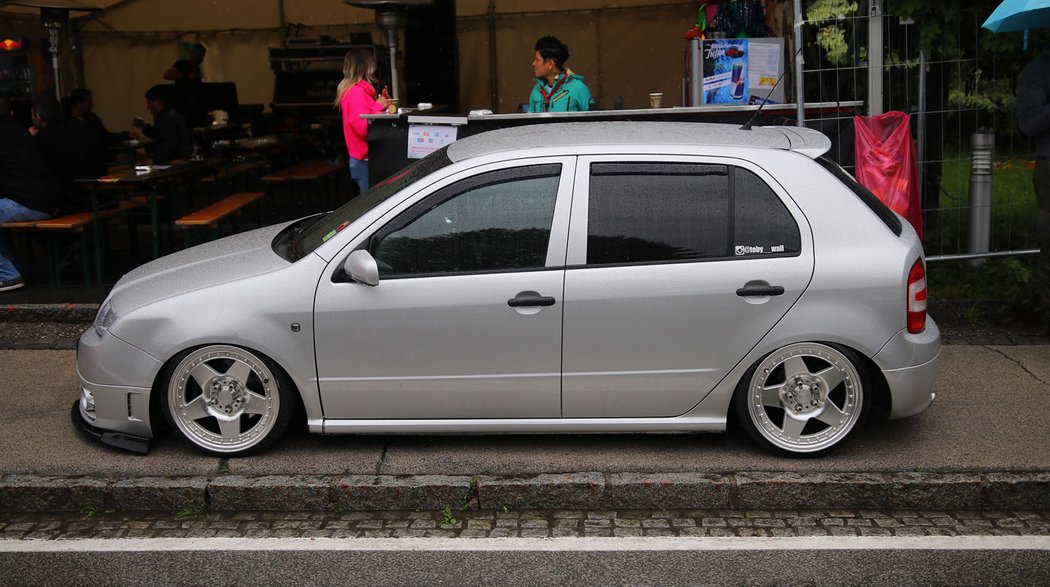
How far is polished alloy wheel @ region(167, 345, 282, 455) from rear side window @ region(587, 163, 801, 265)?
5.63 ft

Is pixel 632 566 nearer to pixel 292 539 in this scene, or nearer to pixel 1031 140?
pixel 292 539

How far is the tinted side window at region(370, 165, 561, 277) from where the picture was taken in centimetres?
531

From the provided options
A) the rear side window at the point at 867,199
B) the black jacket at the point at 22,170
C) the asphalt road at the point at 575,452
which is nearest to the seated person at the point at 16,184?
the black jacket at the point at 22,170

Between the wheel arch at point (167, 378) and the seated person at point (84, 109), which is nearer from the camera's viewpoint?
the wheel arch at point (167, 378)

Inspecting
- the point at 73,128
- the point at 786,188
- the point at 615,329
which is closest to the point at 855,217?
the point at 786,188

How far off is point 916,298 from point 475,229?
2.14 meters

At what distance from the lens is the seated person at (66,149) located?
9766 mm

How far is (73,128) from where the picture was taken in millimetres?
9859

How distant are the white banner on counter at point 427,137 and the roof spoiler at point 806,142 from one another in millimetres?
3089

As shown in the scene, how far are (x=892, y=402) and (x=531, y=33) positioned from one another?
9.17 meters

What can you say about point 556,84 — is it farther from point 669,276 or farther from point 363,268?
point 363,268

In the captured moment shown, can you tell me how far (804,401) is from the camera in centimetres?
533

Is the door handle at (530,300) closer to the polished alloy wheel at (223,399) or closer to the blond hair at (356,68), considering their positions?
the polished alloy wheel at (223,399)

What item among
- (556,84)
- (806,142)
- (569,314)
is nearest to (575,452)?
(569,314)
